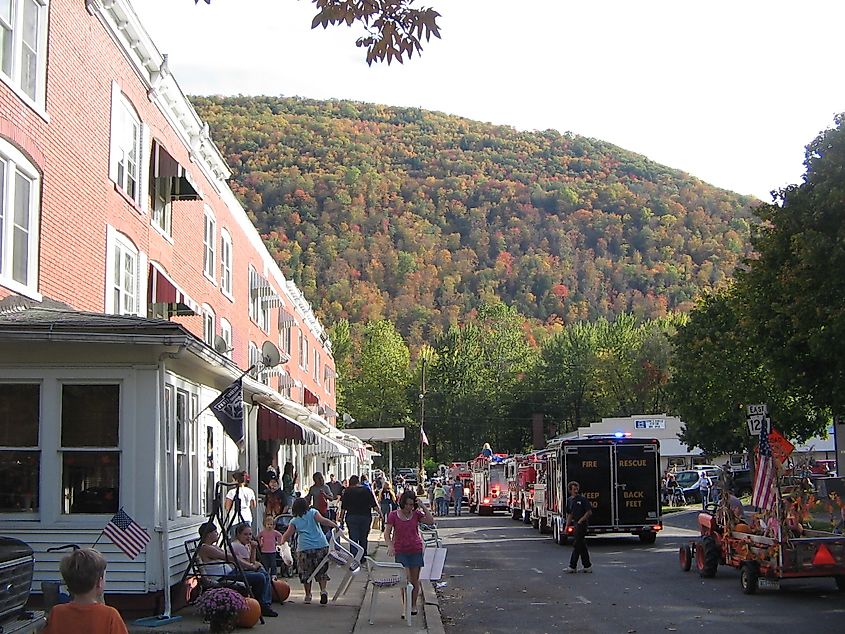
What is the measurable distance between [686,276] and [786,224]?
106 meters

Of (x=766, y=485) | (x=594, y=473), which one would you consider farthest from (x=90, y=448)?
(x=594, y=473)

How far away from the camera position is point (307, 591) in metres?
16.1

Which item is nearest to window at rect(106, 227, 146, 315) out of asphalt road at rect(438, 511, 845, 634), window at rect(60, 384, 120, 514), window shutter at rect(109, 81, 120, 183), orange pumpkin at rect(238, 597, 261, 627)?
window shutter at rect(109, 81, 120, 183)

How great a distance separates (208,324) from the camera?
29.4 m

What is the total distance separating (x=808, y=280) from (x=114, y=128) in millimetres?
13872

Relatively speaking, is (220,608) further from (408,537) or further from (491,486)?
(491,486)

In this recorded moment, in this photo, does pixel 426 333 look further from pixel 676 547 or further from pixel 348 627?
pixel 348 627

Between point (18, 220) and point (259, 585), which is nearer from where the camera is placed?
point (259, 585)

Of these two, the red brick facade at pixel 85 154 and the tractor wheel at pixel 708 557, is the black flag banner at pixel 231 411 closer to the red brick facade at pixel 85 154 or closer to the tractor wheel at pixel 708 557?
the red brick facade at pixel 85 154

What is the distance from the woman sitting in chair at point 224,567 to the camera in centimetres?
1359

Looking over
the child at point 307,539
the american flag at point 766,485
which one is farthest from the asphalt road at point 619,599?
the child at point 307,539

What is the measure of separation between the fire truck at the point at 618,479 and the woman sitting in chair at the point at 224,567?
15.1m

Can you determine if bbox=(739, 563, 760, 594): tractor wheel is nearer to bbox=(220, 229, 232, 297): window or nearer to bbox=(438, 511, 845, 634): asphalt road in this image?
bbox=(438, 511, 845, 634): asphalt road

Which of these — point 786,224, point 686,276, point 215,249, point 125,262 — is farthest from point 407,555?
point 686,276
